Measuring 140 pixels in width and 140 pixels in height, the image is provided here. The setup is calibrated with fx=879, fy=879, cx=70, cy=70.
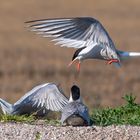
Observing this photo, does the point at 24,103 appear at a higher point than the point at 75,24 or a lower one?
lower

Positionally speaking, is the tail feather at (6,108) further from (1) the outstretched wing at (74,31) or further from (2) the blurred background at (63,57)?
(1) the outstretched wing at (74,31)

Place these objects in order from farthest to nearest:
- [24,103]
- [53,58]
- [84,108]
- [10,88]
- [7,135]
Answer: [53,58] → [10,88] → [24,103] → [84,108] → [7,135]

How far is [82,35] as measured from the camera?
967 centimetres

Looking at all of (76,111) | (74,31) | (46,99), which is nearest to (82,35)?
(74,31)

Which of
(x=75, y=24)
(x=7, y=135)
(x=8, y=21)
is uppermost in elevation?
(x=8, y=21)

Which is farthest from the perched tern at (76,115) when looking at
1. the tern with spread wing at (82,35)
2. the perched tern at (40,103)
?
the perched tern at (40,103)

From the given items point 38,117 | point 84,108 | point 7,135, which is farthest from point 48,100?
point 7,135

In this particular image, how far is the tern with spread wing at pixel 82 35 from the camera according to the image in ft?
30.4

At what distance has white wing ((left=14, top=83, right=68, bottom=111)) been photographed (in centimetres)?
1064

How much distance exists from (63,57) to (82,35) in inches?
612

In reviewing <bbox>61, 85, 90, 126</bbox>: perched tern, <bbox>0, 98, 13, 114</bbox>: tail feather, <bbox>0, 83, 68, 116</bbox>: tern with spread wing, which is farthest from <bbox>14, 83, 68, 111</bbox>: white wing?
<bbox>61, 85, 90, 126</bbox>: perched tern

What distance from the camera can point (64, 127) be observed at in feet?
29.4

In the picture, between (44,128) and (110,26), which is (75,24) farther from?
(110,26)

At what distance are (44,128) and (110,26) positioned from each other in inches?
1009
